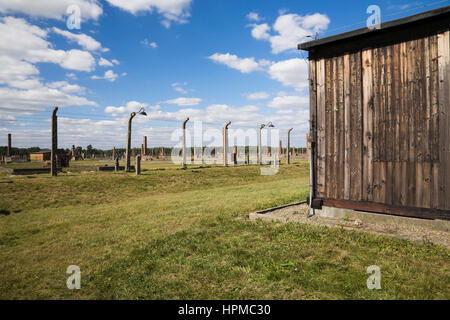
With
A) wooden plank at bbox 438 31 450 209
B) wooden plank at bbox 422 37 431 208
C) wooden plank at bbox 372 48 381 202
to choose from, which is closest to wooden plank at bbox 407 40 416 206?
wooden plank at bbox 422 37 431 208

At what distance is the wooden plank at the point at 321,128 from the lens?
8.39 metres

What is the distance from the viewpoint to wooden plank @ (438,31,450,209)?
6469mm

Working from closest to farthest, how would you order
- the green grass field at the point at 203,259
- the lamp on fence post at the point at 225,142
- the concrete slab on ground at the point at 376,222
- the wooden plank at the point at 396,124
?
the green grass field at the point at 203,259 < the concrete slab on ground at the point at 376,222 < the wooden plank at the point at 396,124 < the lamp on fence post at the point at 225,142

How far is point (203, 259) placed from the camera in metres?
5.10

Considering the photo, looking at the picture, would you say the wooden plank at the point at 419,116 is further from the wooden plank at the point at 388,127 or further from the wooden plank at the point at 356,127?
the wooden plank at the point at 356,127

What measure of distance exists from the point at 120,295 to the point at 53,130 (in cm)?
1673

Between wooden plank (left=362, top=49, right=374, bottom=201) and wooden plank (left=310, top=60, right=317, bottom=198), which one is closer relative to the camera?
wooden plank (left=362, top=49, right=374, bottom=201)

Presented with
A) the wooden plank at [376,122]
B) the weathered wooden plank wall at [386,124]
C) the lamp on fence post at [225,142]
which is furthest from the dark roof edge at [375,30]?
the lamp on fence post at [225,142]

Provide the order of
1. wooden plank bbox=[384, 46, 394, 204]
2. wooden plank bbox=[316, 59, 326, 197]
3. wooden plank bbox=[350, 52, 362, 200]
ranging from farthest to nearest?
wooden plank bbox=[316, 59, 326, 197]
wooden plank bbox=[350, 52, 362, 200]
wooden plank bbox=[384, 46, 394, 204]

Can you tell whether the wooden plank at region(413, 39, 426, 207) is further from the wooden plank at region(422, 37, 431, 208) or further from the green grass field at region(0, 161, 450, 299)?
the green grass field at region(0, 161, 450, 299)

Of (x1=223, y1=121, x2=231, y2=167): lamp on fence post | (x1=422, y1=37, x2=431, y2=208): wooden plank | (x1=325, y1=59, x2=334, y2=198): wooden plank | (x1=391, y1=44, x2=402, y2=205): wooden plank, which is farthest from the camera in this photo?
(x1=223, y1=121, x2=231, y2=167): lamp on fence post

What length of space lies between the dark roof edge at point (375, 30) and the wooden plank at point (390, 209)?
4.62 m
